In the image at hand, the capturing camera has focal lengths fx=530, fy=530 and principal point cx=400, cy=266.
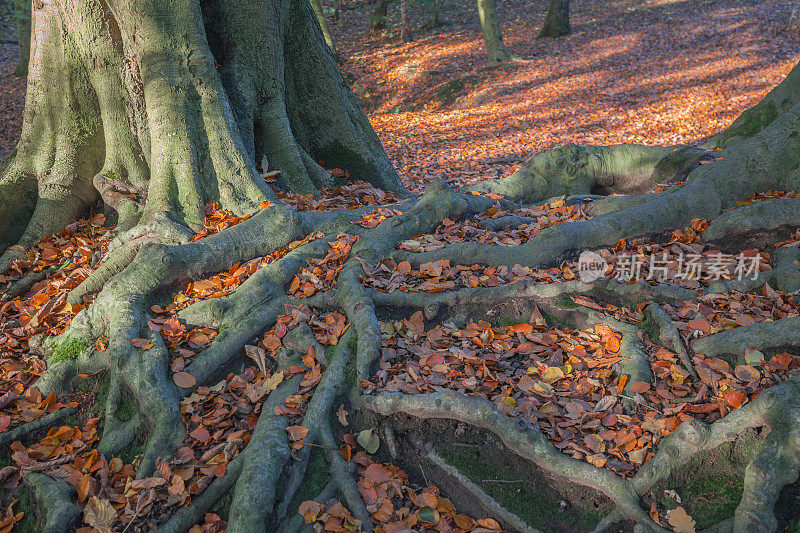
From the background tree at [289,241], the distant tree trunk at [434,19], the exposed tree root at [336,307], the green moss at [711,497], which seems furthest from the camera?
the distant tree trunk at [434,19]

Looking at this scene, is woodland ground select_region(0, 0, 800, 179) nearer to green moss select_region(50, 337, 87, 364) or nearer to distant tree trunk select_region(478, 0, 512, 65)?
distant tree trunk select_region(478, 0, 512, 65)

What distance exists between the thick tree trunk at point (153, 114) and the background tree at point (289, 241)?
0.02m

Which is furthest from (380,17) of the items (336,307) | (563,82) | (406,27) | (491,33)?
(336,307)

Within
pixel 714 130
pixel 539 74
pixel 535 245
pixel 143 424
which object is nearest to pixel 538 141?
pixel 714 130

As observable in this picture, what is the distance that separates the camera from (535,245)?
4.05 metres

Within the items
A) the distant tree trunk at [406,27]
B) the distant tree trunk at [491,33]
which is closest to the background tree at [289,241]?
the distant tree trunk at [491,33]

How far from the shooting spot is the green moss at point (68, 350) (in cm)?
353

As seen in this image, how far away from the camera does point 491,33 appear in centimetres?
1614

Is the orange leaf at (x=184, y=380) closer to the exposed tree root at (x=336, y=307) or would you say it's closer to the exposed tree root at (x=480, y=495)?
the exposed tree root at (x=336, y=307)

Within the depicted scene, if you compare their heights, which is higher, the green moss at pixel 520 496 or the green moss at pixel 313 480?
the green moss at pixel 313 480

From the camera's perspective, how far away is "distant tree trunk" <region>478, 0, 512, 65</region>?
15.7 m

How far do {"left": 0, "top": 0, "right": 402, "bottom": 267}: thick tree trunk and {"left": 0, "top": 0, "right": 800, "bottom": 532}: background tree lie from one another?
0.02m

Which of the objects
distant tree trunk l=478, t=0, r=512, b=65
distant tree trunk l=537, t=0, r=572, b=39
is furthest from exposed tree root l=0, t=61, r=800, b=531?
distant tree trunk l=537, t=0, r=572, b=39

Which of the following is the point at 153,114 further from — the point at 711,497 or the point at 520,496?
the point at 711,497
